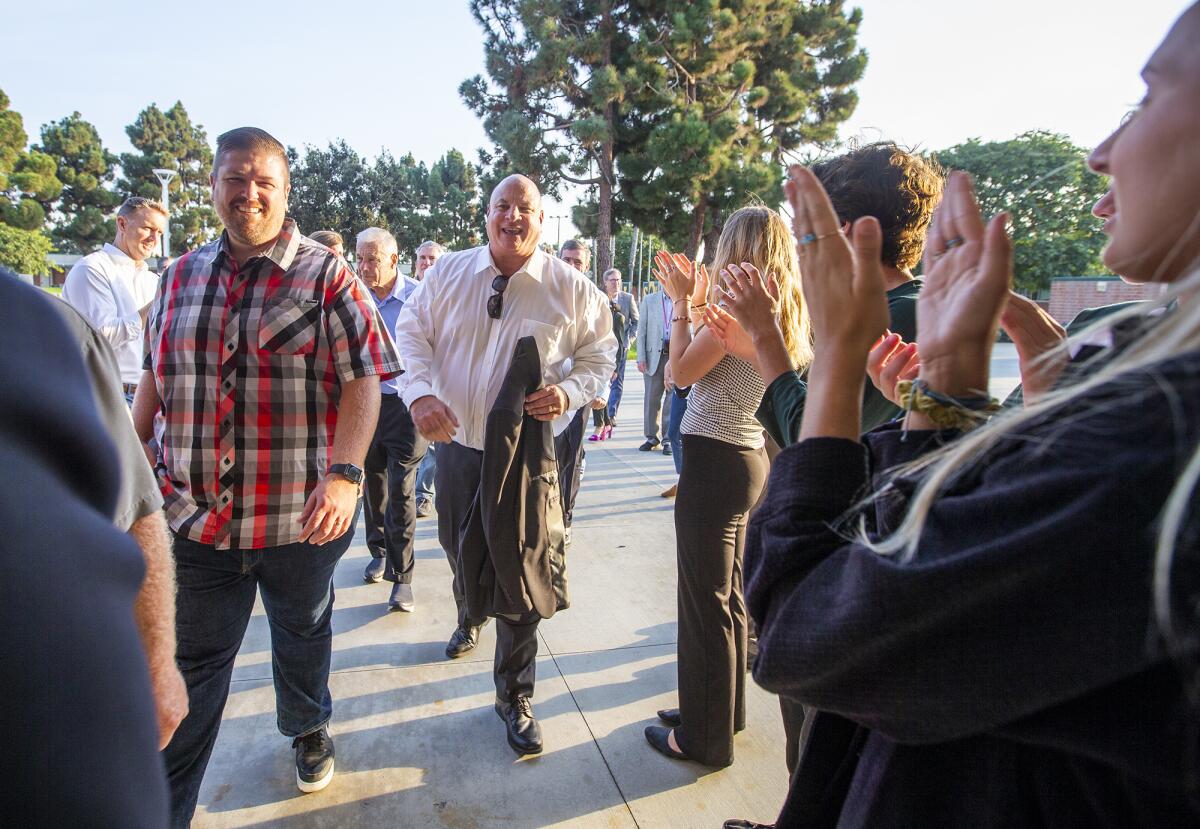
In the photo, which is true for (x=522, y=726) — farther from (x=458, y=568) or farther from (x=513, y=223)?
(x=513, y=223)

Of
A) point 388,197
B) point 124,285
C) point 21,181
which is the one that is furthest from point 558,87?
point 21,181

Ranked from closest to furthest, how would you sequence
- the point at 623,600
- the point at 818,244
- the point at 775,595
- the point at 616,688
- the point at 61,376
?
the point at 61,376 → the point at 775,595 → the point at 818,244 → the point at 616,688 → the point at 623,600

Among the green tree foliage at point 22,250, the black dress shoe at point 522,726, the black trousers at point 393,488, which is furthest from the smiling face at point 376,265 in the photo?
the green tree foliage at point 22,250

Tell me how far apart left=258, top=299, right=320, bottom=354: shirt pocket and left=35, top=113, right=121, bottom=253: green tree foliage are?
5698 cm

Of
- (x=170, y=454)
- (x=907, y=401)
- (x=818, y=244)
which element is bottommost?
(x=170, y=454)

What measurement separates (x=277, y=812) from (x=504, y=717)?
0.89 meters

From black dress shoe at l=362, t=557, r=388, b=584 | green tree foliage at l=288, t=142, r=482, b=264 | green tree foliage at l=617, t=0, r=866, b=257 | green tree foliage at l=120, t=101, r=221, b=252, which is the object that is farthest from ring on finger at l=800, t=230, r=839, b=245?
green tree foliage at l=120, t=101, r=221, b=252

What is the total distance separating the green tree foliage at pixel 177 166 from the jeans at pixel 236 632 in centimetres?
5445

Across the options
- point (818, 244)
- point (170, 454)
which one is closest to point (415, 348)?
point (170, 454)

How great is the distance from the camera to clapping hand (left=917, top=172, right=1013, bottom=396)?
2.85 feet

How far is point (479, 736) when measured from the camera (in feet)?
9.08

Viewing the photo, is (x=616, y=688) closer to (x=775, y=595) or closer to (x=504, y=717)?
(x=504, y=717)

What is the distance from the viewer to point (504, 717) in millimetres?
2850

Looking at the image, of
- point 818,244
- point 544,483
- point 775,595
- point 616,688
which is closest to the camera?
point 775,595
